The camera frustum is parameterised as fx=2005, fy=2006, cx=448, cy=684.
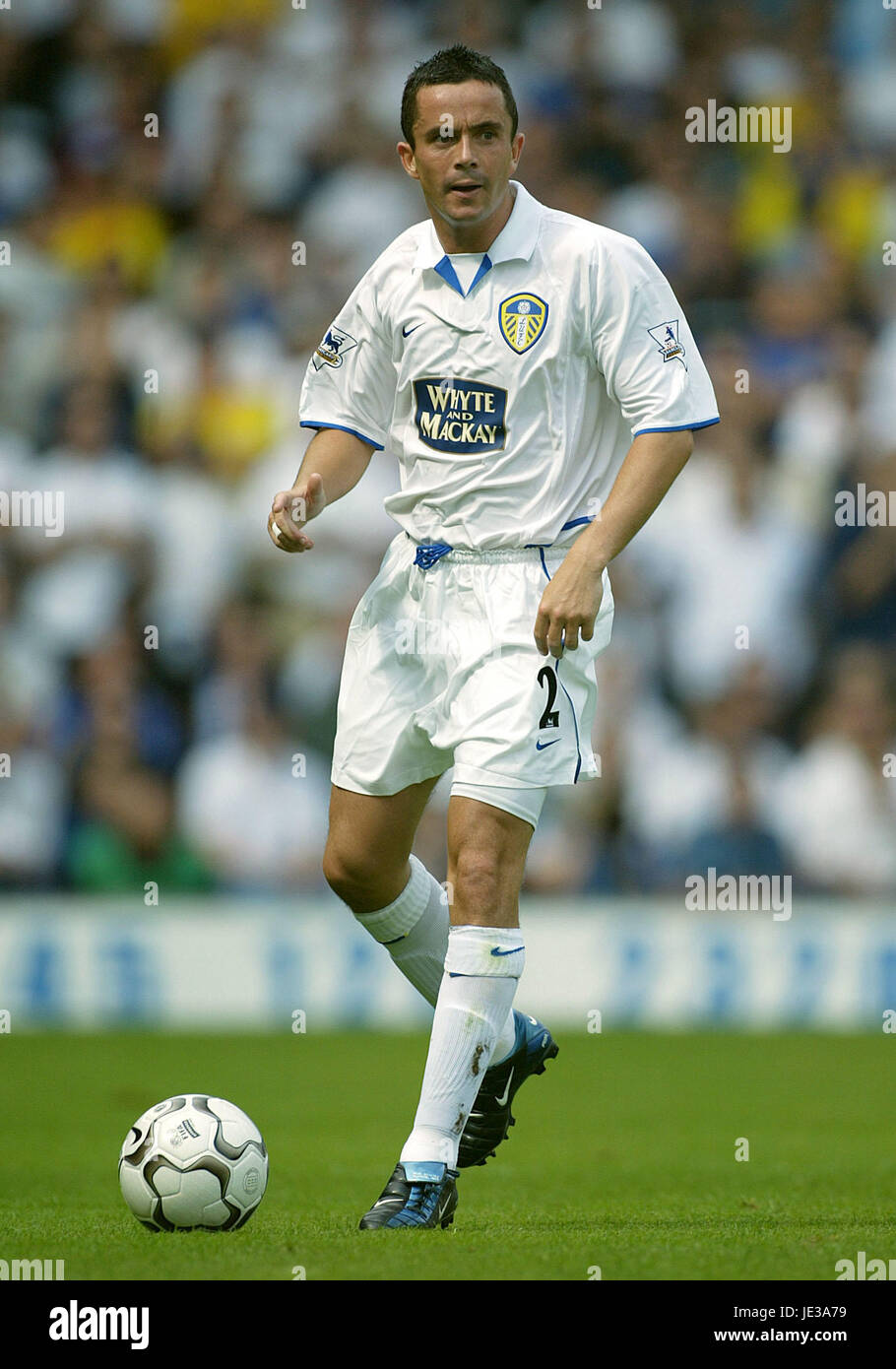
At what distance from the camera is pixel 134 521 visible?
11.8 m

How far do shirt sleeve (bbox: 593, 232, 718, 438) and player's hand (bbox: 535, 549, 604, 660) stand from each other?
44 centimetres

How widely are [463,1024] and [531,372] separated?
1609 millimetres

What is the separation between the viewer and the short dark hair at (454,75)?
4.86m

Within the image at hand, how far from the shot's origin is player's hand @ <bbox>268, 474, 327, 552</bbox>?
4.96 meters

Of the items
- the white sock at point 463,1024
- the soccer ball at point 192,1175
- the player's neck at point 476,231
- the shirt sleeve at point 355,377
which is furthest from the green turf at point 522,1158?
the player's neck at point 476,231

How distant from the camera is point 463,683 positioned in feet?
16.3

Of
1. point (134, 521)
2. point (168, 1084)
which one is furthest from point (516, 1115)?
point (134, 521)

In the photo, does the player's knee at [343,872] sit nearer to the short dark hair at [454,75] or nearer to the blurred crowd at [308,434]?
the short dark hair at [454,75]

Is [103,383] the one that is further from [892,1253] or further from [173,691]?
[892,1253]

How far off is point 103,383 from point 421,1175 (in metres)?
8.30

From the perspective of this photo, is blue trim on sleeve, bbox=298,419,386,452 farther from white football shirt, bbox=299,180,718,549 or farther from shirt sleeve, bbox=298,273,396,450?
white football shirt, bbox=299,180,718,549

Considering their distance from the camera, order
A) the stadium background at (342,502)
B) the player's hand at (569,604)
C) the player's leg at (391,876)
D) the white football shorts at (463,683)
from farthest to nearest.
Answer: the stadium background at (342,502), the player's leg at (391,876), the white football shorts at (463,683), the player's hand at (569,604)

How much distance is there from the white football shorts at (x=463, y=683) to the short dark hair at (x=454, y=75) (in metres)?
1.07

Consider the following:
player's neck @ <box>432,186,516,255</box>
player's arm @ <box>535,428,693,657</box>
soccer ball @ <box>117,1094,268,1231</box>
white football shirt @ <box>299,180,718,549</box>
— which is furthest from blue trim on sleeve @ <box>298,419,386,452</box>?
soccer ball @ <box>117,1094,268,1231</box>
